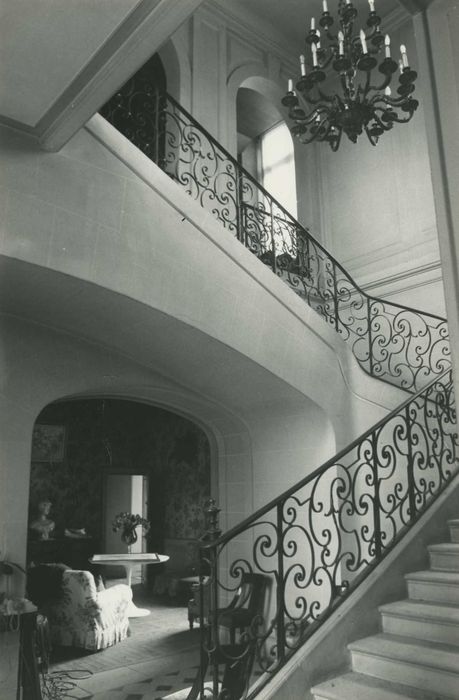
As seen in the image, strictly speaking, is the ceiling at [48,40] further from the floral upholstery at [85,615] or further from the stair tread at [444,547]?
the floral upholstery at [85,615]

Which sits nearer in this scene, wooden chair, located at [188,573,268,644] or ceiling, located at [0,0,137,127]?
ceiling, located at [0,0,137,127]

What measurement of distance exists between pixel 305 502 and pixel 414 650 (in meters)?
0.99

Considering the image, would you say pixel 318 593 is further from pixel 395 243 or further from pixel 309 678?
pixel 395 243

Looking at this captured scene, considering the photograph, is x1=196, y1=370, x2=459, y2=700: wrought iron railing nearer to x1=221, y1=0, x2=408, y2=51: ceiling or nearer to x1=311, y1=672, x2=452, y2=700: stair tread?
x1=311, y1=672, x2=452, y2=700: stair tread

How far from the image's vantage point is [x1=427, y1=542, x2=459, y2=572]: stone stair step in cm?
401

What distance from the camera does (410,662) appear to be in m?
3.25

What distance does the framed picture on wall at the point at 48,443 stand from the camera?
A: 1090 cm

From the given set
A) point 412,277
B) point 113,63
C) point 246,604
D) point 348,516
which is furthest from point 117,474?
point 113,63

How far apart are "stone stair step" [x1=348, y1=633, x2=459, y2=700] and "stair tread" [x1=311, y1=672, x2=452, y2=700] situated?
0.14 ft

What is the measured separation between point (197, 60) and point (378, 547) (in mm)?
7213

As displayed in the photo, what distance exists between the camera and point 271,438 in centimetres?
677

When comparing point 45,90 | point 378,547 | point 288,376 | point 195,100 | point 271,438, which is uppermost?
point 195,100

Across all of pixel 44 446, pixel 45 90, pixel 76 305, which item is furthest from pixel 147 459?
pixel 45 90

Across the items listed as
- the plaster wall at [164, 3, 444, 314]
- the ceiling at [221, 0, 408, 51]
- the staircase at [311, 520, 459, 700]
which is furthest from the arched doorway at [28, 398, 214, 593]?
the staircase at [311, 520, 459, 700]
